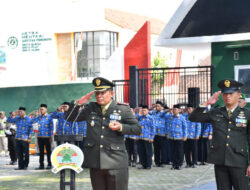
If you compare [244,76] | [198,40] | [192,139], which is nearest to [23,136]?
[192,139]

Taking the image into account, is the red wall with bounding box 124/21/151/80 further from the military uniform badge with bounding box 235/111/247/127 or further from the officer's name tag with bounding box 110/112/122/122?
the officer's name tag with bounding box 110/112/122/122

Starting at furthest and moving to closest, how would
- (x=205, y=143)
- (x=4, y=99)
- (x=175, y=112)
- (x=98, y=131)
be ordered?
1. (x=4, y=99)
2. (x=205, y=143)
3. (x=175, y=112)
4. (x=98, y=131)

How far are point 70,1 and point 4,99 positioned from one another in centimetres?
1577

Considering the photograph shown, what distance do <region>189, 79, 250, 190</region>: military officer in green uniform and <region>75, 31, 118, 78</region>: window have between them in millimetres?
36689

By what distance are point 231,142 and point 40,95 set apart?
23.8m

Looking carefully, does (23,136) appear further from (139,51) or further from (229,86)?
(229,86)

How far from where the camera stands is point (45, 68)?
149ft

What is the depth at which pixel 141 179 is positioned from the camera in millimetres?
13984

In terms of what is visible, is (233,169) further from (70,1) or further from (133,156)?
(70,1)

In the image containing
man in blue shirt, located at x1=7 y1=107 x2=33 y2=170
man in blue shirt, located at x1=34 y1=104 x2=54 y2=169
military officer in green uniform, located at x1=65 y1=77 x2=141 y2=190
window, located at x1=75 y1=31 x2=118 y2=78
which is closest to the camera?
military officer in green uniform, located at x1=65 y1=77 x2=141 y2=190

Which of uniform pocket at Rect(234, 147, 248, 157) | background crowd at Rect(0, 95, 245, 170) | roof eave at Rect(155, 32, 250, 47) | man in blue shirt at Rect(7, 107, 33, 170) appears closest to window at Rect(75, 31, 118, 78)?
background crowd at Rect(0, 95, 245, 170)

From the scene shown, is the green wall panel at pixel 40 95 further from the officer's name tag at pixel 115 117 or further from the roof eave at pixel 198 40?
the officer's name tag at pixel 115 117

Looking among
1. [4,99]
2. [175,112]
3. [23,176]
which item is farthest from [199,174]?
[4,99]

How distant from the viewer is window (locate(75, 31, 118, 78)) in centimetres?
4425
